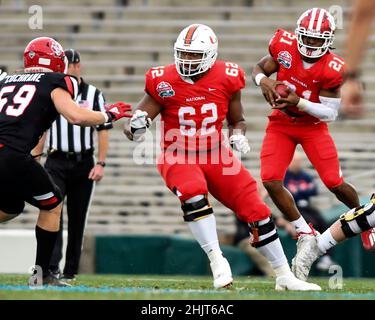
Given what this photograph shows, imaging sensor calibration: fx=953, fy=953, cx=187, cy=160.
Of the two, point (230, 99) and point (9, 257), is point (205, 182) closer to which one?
point (230, 99)

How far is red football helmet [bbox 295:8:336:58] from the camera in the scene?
6.20 m

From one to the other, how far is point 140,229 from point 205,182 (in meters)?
5.26

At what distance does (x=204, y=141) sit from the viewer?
595 cm

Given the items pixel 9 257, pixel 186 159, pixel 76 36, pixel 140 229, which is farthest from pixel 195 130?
pixel 76 36

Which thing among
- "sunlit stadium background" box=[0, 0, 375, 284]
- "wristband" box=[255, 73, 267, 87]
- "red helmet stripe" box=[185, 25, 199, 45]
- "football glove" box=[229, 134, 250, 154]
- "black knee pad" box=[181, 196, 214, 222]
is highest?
"red helmet stripe" box=[185, 25, 199, 45]

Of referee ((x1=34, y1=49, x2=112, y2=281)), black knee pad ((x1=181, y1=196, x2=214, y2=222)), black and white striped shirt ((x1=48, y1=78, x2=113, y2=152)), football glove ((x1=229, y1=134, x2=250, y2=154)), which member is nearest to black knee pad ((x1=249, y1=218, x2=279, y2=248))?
black knee pad ((x1=181, y1=196, x2=214, y2=222))

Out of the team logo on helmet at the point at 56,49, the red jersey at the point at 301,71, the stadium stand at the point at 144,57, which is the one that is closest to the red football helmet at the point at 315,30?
the red jersey at the point at 301,71

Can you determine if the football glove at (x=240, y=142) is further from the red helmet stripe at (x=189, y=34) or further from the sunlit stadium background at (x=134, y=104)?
the sunlit stadium background at (x=134, y=104)

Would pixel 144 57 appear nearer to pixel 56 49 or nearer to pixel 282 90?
pixel 282 90

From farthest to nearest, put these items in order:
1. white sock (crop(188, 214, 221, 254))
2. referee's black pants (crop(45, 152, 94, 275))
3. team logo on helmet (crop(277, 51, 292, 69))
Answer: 1. referee's black pants (crop(45, 152, 94, 275))
2. team logo on helmet (crop(277, 51, 292, 69))
3. white sock (crop(188, 214, 221, 254))

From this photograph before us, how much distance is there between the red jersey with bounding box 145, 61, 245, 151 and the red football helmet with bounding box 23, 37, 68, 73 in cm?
62

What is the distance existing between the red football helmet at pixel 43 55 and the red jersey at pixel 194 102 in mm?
619

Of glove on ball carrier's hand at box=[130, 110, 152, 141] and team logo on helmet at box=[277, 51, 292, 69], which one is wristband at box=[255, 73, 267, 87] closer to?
team logo on helmet at box=[277, 51, 292, 69]

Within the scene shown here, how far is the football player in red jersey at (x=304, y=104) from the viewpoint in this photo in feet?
20.5
